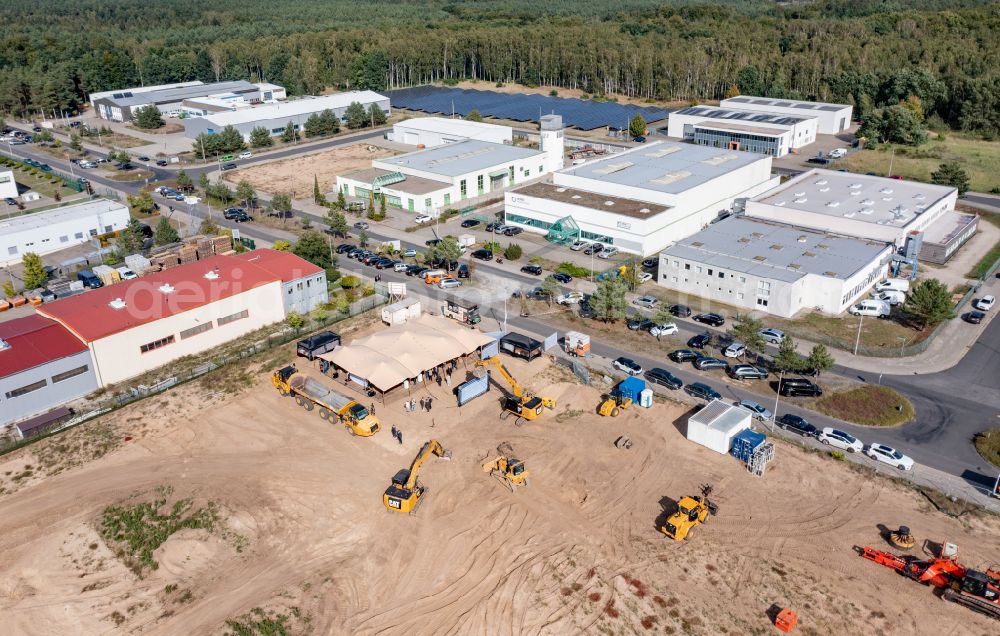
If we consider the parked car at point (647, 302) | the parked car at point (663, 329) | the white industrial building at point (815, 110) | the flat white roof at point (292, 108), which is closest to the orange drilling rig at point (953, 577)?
the parked car at point (663, 329)

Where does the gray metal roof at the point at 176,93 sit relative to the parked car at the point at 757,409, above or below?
above

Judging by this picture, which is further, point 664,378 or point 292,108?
point 292,108

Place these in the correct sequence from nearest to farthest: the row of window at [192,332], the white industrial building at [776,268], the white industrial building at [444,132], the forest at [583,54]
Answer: the row of window at [192,332], the white industrial building at [776,268], the white industrial building at [444,132], the forest at [583,54]

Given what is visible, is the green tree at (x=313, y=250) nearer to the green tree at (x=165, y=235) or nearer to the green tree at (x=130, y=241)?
the green tree at (x=165, y=235)

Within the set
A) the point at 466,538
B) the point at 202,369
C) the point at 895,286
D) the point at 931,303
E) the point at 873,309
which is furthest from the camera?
the point at 895,286

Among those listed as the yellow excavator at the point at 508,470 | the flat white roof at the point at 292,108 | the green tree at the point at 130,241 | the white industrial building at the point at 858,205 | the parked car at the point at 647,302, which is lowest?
the yellow excavator at the point at 508,470

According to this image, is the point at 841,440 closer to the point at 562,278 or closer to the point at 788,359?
the point at 788,359

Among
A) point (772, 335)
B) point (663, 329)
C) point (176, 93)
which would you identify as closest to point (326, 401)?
point (663, 329)
